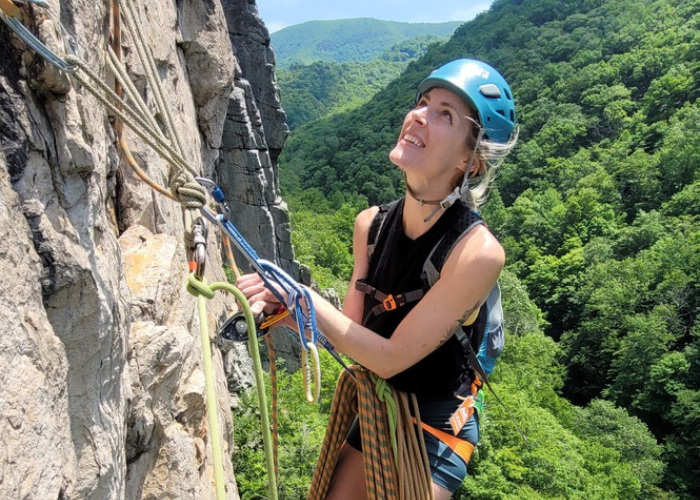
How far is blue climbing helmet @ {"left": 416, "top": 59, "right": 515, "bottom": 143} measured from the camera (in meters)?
2.24

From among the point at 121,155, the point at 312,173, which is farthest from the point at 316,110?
the point at 121,155

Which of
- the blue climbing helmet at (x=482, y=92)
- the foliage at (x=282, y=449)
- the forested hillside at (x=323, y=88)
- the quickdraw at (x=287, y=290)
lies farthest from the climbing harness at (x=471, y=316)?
the forested hillside at (x=323, y=88)

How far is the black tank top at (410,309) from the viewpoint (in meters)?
2.30

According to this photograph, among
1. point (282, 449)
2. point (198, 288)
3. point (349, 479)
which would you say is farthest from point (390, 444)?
point (282, 449)

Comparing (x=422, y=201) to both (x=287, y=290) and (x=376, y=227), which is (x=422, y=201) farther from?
(x=287, y=290)

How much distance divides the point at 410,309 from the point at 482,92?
3.35 ft

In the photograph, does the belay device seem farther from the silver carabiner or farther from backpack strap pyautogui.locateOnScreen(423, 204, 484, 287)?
backpack strap pyautogui.locateOnScreen(423, 204, 484, 287)

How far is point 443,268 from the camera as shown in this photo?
2.07 metres

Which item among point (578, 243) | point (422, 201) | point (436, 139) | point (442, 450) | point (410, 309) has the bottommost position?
point (578, 243)

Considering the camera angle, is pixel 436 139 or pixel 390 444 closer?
pixel 436 139

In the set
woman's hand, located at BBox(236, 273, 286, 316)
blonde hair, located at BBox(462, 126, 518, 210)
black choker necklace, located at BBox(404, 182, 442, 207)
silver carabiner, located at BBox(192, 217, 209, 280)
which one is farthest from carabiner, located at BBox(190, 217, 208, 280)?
blonde hair, located at BBox(462, 126, 518, 210)

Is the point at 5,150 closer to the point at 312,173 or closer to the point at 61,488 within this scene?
the point at 61,488

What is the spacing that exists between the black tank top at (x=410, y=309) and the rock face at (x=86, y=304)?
121cm

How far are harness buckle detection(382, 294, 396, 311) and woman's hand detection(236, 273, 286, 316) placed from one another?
0.50m
